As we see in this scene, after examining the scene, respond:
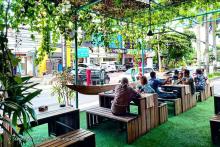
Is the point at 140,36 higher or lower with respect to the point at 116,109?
higher

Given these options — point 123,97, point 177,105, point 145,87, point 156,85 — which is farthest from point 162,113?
point 123,97

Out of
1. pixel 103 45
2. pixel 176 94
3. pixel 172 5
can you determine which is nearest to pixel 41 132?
pixel 103 45

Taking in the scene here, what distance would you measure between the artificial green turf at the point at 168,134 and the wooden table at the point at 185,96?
469 mm

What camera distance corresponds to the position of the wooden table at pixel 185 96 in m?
5.33

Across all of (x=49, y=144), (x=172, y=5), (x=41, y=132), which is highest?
(x=172, y=5)

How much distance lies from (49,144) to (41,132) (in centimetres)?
163

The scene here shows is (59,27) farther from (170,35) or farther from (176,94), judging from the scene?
(170,35)

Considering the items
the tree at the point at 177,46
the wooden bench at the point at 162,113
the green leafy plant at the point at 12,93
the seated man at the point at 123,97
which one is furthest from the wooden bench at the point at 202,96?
the green leafy plant at the point at 12,93

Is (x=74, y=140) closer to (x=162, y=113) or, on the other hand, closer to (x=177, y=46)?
(x=162, y=113)

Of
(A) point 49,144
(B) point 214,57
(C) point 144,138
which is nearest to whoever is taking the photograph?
(A) point 49,144

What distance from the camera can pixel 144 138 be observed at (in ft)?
12.0

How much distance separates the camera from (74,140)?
8.94 feet

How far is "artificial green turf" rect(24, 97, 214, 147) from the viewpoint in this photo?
3.42 m

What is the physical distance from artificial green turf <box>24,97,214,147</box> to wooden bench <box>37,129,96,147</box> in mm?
535
